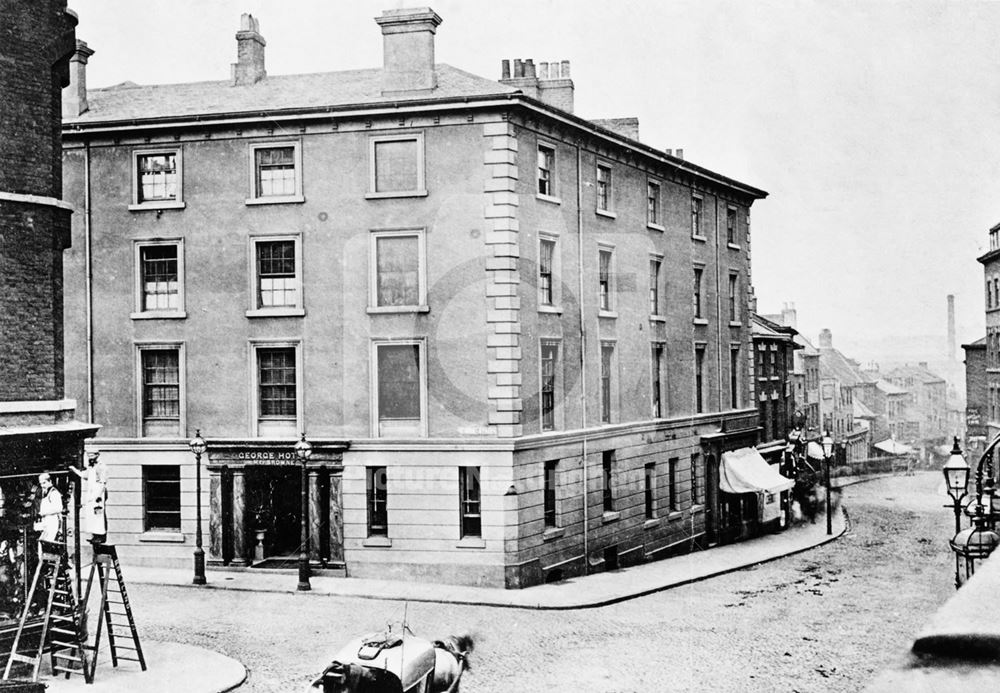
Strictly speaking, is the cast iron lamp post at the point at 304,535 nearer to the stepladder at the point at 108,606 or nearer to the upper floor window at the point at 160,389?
the upper floor window at the point at 160,389

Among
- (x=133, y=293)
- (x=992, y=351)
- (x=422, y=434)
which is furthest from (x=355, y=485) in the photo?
(x=992, y=351)

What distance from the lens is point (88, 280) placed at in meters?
27.0

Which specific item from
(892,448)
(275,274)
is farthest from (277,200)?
(892,448)

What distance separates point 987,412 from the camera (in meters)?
55.8

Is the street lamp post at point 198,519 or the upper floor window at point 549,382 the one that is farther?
the upper floor window at point 549,382

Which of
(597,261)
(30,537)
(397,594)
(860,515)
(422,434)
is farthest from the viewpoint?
(860,515)

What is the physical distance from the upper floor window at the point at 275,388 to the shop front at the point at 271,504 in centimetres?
69

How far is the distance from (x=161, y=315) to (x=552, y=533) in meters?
12.4

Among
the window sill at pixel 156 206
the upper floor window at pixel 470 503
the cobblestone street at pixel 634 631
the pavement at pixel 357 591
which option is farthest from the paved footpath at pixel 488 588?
the window sill at pixel 156 206

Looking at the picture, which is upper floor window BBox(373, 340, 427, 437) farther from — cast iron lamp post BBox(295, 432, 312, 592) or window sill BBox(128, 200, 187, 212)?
window sill BBox(128, 200, 187, 212)

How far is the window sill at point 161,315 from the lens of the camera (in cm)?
2656

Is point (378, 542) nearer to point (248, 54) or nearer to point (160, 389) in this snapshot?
point (160, 389)

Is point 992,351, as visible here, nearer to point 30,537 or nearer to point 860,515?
point 860,515

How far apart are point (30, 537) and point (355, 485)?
10317 mm
